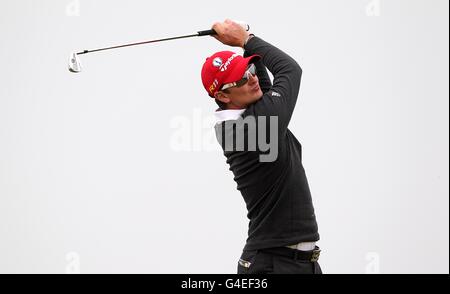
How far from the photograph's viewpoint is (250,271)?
8.32ft

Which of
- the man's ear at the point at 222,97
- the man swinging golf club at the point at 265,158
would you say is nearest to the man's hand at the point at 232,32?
the man swinging golf club at the point at 265,158

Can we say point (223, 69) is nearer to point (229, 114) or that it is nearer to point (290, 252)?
point (229, 114)

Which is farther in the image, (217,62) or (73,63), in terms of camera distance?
(73,63)

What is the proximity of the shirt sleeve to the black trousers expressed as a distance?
45cm

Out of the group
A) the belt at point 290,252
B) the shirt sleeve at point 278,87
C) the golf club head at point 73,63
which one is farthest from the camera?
the golf club head at point 73,63

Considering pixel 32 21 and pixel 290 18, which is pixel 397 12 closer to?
pixel 290 18

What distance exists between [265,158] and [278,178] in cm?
9

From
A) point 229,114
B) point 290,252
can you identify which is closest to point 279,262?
point 290,252

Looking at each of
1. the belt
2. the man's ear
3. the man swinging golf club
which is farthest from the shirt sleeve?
the belt

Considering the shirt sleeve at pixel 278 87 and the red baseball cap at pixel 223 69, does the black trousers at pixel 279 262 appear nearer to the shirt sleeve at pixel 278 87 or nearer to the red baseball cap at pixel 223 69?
the shirt sleeve at pixel 278 87

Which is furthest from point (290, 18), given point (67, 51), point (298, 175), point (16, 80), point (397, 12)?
point (298, 175)

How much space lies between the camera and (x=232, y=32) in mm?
Answer: 2576

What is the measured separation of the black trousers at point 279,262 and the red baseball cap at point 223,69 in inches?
24.7

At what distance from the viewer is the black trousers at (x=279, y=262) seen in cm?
249
